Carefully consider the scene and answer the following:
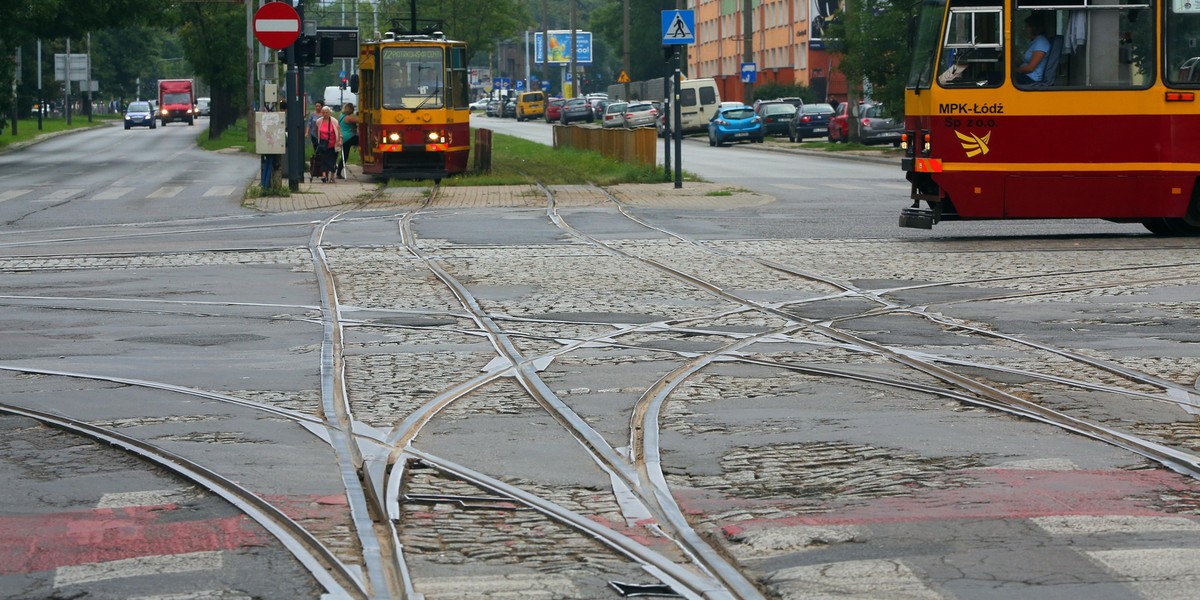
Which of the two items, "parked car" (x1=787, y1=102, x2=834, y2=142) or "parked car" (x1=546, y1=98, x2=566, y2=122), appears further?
"parked car" (x1=546, y1=98, x2=566, y2=122)

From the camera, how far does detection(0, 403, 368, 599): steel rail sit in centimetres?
506

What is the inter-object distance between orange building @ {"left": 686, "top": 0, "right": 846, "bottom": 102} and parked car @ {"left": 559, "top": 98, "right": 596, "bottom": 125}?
8.96 metres

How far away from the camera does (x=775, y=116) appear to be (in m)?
63.9

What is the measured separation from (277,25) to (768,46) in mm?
75463

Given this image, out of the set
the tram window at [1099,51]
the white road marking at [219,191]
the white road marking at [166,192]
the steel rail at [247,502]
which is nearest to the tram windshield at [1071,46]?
the tram window at [1099,51]

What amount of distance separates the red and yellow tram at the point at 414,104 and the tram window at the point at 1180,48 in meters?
17.2

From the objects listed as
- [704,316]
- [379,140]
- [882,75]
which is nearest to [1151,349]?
[704,316]

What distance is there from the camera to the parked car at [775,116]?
6372 centimetres

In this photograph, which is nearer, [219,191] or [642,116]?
[219,191]

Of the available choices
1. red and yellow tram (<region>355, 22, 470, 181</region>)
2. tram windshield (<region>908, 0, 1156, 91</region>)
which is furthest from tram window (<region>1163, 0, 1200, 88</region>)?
red and yellow tram (<region>355, 22, 470, 181</region>)

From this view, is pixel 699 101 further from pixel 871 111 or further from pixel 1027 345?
pixel 1027 345

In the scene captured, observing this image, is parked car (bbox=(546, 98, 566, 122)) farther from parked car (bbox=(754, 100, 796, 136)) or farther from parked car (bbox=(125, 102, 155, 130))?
parked car (bbox=(754, 100, 796, 136))

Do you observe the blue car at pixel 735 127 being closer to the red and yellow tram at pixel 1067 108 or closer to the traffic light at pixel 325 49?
the traffic light at pixel 325 49

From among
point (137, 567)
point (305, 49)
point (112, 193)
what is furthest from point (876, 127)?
point (137, 567)
